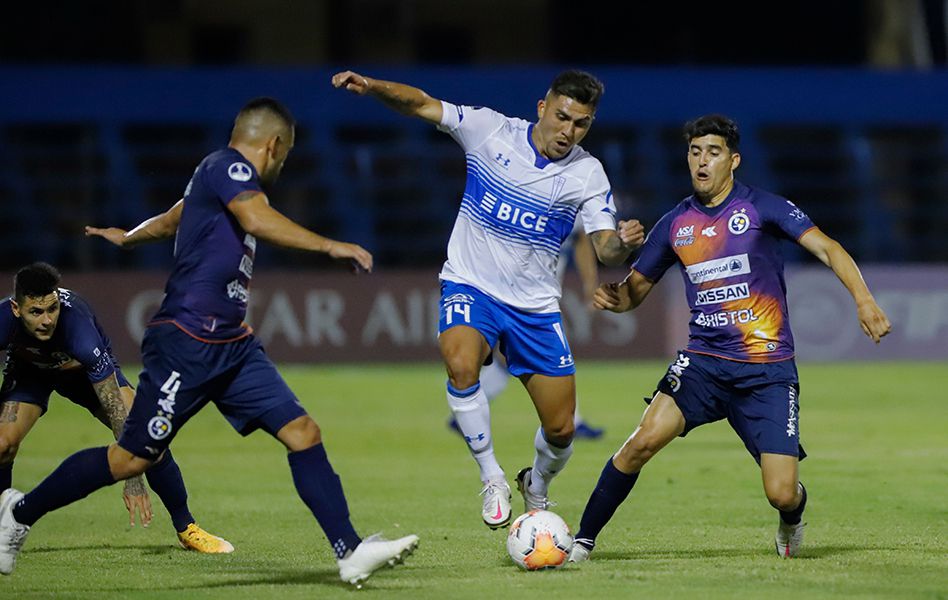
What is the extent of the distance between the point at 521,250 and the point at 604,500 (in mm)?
1523

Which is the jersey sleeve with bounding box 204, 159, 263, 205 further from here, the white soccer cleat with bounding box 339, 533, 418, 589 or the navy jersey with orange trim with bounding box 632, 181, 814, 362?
the navy jersey with orange trim with bounding box 632, 181, 814, 362

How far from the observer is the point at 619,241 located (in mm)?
8383

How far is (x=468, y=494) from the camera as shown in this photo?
432 inches

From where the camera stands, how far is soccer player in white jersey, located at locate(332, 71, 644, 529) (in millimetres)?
8539

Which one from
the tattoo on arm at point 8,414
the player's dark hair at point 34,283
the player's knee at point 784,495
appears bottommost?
the tattoo on arm at point 8,414

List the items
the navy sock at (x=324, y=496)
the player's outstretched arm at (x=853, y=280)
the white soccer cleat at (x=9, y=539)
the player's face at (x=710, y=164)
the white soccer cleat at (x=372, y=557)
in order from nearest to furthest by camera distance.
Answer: the white soccer cleat at (x=372, y=557) → the navy sock at (x=324, y=496) → the player's outstretched arm at (x=853, y=280) → the white soccer cleat at (x=9, y=539) → the player's face at (x=710, y=164)

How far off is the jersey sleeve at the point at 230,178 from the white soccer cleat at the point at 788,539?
3.13m

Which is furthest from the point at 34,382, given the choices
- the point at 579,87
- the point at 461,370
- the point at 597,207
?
the point at 579,87

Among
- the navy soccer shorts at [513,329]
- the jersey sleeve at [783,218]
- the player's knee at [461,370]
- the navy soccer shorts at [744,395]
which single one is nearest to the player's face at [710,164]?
the jersey sleeve at [783,218]

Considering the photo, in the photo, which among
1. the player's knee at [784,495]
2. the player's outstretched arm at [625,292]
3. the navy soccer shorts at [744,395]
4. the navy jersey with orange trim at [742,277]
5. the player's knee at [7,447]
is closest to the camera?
the player's knee at [784,495]

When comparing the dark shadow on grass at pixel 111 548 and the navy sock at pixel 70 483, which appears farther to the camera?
the dark shadow on grass at pixel 111 548

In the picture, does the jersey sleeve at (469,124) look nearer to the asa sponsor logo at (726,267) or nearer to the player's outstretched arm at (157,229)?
the asa sponsor logo at (726,267)

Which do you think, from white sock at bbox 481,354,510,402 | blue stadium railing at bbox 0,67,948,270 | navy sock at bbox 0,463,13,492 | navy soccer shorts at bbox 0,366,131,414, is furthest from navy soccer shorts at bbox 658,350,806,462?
blue stadium railing at bbox 0,67,948,270

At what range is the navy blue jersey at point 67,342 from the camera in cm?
856
